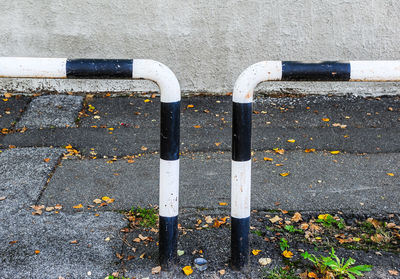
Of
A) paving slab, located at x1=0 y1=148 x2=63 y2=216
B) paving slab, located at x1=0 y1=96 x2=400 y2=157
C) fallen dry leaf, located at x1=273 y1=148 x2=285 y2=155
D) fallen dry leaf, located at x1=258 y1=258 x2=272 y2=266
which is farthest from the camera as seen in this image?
paving slab, located at x1=0 y1=96 x2=400 y2=157

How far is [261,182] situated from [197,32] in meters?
2.85

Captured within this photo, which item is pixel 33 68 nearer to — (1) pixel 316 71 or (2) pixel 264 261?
(1) pixel 316 71

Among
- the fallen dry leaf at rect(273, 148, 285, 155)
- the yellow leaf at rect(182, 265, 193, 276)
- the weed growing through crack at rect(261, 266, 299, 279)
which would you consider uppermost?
the fallen dry leaf at rect(273, 148, 285, 155)

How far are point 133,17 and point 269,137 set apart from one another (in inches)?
96.5

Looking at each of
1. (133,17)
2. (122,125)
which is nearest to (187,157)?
(122,125)

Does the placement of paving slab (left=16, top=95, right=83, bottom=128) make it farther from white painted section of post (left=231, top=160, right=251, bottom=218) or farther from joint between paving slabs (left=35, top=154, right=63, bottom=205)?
white painted section of post (left=231, top=160, right=251, bottom=218)

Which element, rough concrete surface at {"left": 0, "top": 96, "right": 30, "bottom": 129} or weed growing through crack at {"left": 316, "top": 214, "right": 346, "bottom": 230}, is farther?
rough concrete surface at {"left": 0, "top": 96, "right": 30, "bottom": 129}

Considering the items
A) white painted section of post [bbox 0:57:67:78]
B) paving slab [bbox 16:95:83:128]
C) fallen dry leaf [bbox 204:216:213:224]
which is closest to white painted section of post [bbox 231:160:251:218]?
fallen dry leaf [bbox 204:216:213:224]

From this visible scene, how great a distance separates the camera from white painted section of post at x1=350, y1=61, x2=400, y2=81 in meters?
2.48

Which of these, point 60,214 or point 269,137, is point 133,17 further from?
point 60,214

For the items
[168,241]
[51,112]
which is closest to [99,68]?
[168,241]

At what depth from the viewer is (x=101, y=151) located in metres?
4.69

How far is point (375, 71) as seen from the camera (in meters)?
2.47

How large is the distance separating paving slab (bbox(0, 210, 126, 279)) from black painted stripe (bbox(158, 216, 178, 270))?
0.98 feet
